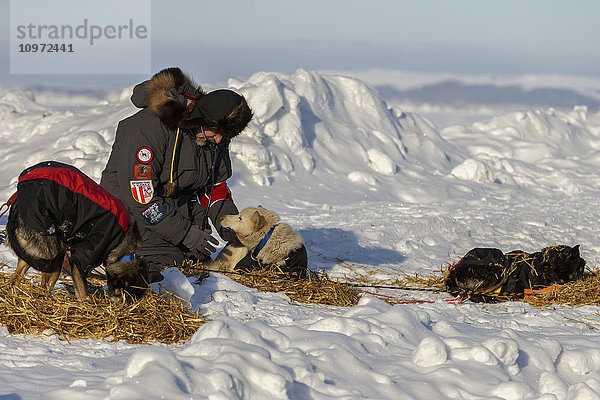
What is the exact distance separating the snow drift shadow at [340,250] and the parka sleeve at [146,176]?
207 cm

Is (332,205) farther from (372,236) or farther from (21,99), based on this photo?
(21,99)

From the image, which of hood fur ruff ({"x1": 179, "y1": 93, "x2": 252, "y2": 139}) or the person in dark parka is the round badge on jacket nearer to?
the person in dark parka

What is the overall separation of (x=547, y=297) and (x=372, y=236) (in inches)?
128

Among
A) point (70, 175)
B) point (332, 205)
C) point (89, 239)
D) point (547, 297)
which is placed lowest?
point (332, 205)

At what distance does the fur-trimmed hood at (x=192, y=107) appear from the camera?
4.68 meters

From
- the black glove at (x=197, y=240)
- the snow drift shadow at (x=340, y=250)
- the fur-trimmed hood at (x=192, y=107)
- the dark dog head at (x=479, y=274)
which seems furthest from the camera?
the snow drift shadow at (x=340, y=250)

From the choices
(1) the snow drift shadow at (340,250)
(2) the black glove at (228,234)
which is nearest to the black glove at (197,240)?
(2) the black glove at (228,234)

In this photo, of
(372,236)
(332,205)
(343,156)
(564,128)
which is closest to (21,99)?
(343,156)

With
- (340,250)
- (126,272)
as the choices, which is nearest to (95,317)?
(126,272)

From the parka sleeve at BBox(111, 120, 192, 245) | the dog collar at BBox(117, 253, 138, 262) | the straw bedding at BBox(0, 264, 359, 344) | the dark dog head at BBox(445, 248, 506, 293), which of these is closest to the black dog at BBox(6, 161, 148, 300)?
the dog collar at BBox(117, 253, 138, 262)

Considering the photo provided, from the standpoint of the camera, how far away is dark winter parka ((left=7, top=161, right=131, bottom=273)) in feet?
10.9

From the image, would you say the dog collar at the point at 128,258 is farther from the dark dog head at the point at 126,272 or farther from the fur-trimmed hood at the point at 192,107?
the fur-trimmed hood at the point at 192,107

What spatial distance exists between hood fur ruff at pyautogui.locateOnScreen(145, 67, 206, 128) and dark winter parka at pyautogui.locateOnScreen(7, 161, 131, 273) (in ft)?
4.29

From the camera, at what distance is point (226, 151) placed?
5574 mm
